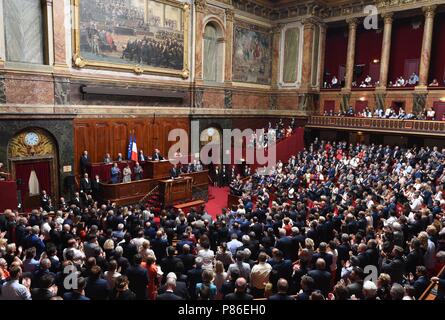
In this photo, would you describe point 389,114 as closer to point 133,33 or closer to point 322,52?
point 322,52

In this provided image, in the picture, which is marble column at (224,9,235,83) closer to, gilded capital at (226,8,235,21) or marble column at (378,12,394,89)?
gilded capital at (226,8,235,21)

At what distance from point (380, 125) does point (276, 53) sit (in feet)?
29.1

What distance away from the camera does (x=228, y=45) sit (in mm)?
21484

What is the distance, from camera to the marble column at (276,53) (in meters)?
24.5

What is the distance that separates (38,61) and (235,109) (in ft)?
39.4

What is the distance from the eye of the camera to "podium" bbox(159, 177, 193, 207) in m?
15.7

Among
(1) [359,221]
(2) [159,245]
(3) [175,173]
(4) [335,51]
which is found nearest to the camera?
(2) [159,245]

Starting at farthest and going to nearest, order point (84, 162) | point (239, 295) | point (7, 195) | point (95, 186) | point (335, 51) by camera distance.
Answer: point (335, 51) < point (84, 162) < point (95, 186) < point (7, 195) < point (239, 295)

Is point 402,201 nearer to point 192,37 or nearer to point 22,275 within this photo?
point 22,275

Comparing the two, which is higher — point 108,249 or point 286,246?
point 108,249

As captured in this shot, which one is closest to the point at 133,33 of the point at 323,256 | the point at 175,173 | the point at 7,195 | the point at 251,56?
the point at 175,173

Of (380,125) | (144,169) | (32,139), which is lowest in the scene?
(144,169)

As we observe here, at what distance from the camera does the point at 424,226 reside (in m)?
8.45

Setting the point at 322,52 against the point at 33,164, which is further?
the point at 322,52
